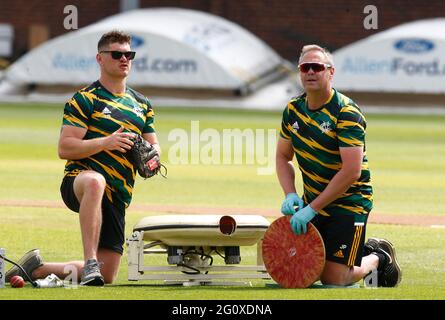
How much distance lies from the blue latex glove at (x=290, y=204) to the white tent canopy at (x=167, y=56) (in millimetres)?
25353

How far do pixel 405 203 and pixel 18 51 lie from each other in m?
25.3

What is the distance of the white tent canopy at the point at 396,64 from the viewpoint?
111ft

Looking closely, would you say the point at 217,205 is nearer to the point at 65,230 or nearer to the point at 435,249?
the point at 65,230

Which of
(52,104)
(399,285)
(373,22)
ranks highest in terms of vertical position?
(373,22)

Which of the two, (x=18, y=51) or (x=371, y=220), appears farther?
(x=18, y=51)

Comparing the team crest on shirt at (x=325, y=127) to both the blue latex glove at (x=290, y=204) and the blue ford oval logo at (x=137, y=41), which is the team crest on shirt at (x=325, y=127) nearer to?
the blue latex glove at (x=290, y=204)

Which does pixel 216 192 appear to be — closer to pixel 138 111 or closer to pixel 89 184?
pixel 138 111

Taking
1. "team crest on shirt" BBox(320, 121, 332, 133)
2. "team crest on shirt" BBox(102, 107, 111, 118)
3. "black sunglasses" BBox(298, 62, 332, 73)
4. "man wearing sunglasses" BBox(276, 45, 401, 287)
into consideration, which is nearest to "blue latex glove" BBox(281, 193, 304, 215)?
"man wearing sunglasses" BBox(276, 45, 401, 287)

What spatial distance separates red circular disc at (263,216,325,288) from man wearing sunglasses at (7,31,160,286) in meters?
1.15

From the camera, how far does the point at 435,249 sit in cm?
1216

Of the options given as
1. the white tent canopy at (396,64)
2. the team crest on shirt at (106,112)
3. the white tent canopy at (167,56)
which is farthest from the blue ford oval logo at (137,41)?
the team crest on shirt at (106,112)

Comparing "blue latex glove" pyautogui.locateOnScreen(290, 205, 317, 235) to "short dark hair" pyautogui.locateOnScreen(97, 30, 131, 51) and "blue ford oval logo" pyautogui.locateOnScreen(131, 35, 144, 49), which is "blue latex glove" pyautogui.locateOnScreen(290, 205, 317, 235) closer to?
"short dark hair" pyautogui.locateOnScreen(97, 30, 131, 51)

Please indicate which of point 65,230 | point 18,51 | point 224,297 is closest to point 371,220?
point 65,230
